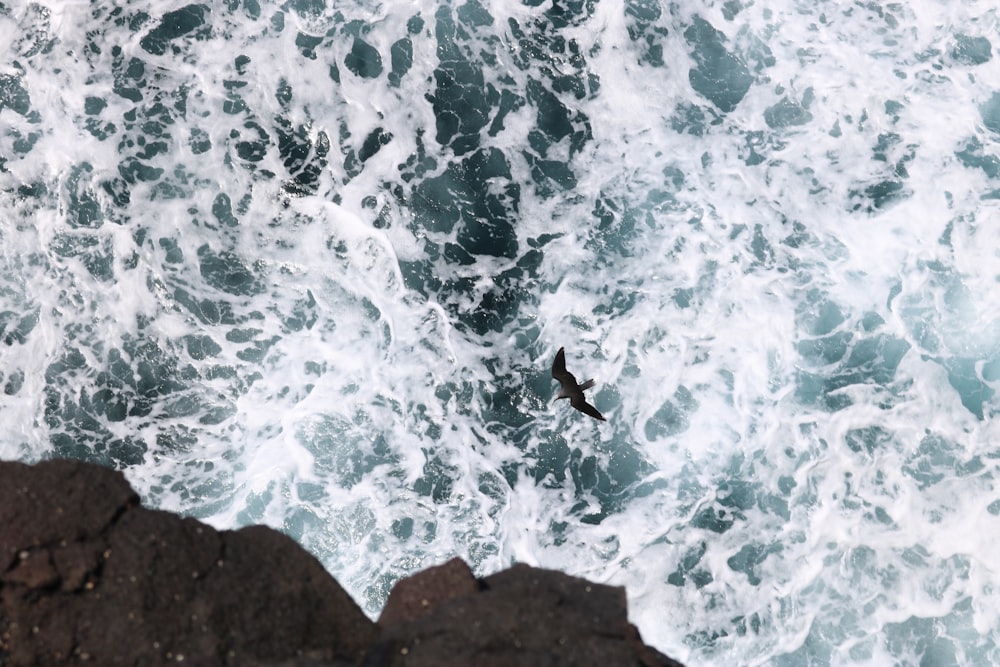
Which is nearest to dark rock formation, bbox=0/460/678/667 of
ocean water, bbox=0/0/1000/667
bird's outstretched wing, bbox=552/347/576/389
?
bird's outstretched wing, bbox=552/347/576/389

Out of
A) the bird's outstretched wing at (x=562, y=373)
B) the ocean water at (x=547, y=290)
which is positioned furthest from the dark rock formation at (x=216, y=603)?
the ocean water at (x=547, y=290)

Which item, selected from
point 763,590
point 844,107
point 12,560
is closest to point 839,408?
point 763,590

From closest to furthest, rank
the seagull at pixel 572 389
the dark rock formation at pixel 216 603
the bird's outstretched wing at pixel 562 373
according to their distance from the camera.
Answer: the dark rock formation at pixel 216 603 → the bird's outstretched wing at pixel 562 373 → the seagull at pixel 572 389

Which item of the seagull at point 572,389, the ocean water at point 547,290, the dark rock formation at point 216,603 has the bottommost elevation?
the ocean water at point 547,290

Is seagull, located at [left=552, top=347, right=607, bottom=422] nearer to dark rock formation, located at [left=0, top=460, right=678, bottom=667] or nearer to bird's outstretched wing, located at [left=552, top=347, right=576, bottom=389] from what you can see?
bird's outstretched wing, located at [left=552, top=347, right=576, bottom=389]

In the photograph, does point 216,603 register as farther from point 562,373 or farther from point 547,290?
point 547,290

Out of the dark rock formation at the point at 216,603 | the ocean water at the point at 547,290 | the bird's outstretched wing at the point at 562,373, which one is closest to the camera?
the dark rock formation at the point at 216,603

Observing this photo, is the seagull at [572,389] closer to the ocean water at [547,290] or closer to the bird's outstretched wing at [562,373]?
the bird's outstretched wing at [562,373]
